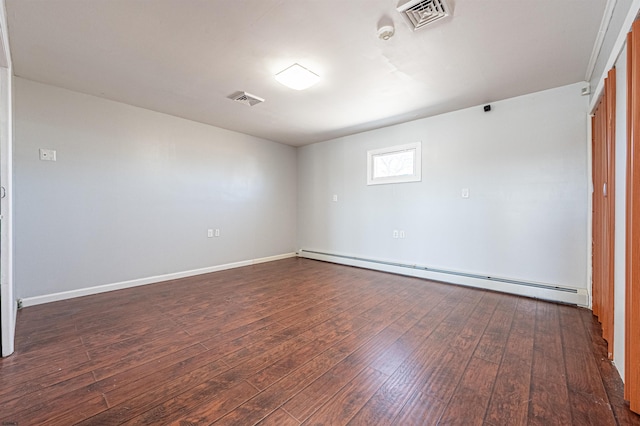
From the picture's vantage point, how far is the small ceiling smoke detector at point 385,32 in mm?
1925

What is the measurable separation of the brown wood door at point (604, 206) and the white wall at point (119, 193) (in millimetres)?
4599

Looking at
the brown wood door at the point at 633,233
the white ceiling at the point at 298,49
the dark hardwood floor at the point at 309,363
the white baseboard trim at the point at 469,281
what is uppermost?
the white ceiling at the point at 298,49

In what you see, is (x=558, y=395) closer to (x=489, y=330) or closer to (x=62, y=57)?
(x=489, y=330)

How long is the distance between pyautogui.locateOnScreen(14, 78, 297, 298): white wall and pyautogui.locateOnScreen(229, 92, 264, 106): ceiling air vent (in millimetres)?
1285

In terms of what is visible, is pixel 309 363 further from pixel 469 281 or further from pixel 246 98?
pixel 246 98

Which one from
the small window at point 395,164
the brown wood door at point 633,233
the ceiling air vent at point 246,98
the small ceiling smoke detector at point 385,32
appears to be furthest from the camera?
the small window at point 395,164

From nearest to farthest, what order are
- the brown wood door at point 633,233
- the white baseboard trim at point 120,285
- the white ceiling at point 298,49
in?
the brown wood door at point 633,233 → the white ceiling at point 298,49 → the white baseboard trim at point 120,285

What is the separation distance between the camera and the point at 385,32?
1.97 meters

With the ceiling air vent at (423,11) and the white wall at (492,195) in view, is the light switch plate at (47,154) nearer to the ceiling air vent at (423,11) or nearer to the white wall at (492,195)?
the ceiling air vent at (423,11)

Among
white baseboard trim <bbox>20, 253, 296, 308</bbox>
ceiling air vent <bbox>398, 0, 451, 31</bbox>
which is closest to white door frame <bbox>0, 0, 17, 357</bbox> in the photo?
white baseboard trim <bbox>20, 253, 296, 308</bbox>

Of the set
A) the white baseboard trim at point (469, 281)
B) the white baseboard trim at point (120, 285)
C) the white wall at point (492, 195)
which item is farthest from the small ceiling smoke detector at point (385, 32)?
the white baseboard trim at point (120, 285)

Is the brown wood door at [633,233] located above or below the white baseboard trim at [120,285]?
above

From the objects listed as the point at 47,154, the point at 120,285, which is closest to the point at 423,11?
the point at 47,154

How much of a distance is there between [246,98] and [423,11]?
216cm
